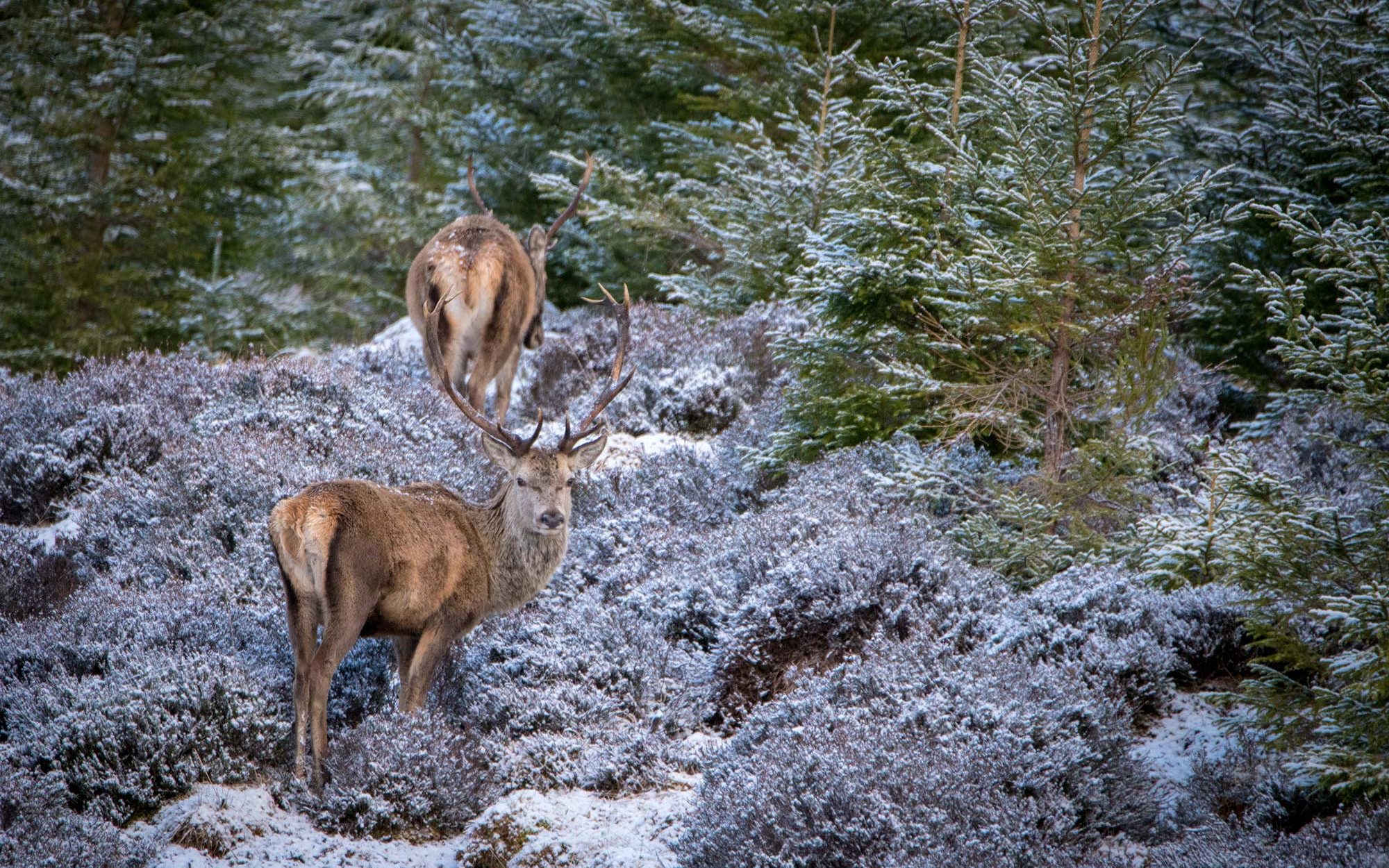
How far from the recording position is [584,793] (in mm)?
5258

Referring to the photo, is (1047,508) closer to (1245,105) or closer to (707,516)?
(707,516)

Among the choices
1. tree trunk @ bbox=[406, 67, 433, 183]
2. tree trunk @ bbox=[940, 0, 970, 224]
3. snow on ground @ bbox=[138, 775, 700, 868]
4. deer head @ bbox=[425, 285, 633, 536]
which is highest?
tree trunk @ bbox=[940, 0, 970, 224]

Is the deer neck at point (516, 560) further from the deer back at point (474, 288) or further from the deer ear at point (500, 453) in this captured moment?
the deer back at point (474, 288)

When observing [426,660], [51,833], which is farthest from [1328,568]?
[51,833]

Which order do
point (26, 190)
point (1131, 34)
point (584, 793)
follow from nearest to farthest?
1. point (584, 793)
2. point (1131, 34)
3. point (26, 190)

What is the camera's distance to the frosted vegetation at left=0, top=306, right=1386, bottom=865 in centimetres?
453

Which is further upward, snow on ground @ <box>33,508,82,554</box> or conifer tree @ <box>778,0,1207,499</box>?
conifer tree @ <box>778,0,1207,499</box>

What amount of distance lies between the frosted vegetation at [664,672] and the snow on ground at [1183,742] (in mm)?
32

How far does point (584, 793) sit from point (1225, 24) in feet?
30.6

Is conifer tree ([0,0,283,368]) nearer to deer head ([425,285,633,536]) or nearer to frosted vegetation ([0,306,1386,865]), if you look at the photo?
frosted vegetation ([0,306,1386,865])

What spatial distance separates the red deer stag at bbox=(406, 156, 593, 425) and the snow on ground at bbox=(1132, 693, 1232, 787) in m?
5.07

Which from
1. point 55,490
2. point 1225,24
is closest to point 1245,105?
point 1225,24

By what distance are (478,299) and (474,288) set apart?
88 millimetres

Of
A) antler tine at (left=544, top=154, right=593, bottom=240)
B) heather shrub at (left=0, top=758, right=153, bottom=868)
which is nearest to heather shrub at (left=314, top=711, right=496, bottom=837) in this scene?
heather shrub at (left=0, top=758, right=153, bottom=868)
